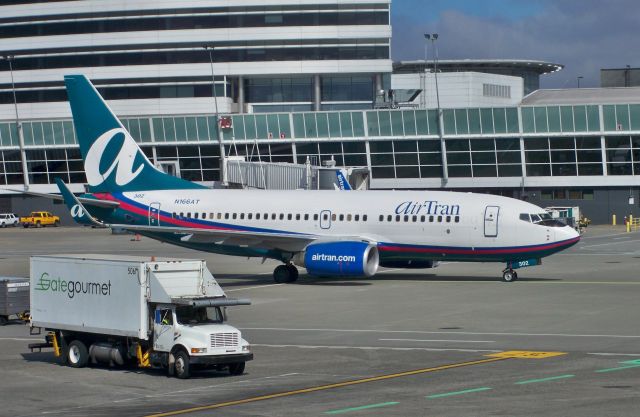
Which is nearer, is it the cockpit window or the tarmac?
the tarmac

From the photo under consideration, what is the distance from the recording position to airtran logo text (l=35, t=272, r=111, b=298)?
27.5 m

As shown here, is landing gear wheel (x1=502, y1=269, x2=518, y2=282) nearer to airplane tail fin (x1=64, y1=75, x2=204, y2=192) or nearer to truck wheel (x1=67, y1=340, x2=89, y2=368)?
airplane tail fin (x1=64, y1=75, x2=204, y2=192)

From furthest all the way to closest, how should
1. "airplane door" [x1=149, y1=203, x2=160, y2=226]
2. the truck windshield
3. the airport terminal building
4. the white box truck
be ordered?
the airport terminal building → "airplane door" [x1=149, y1=203, x2=160, y2=226] → the truck windshield → the white box truck

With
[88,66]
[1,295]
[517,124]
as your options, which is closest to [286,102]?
[88,66]

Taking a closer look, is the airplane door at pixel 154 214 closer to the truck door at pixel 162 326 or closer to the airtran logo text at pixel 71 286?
the airtran logo text at pixel 71 286

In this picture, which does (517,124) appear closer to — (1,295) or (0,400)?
(1,295)

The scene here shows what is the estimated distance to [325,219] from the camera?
51344mm

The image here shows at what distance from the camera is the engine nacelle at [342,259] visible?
47.9m

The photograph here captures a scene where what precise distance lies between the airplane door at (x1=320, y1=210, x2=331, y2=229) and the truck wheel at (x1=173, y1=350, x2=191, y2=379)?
25.7 metres

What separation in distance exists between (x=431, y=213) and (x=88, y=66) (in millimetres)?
88299

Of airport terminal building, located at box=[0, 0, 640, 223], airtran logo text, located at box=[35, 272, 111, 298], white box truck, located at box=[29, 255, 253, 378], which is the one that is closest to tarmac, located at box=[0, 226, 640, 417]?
white box truck, located at box=[29, 255, 253, 378]

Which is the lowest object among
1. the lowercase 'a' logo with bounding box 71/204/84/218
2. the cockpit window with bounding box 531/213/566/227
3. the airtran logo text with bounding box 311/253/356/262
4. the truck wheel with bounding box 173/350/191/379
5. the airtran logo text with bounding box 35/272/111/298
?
the truck wheel with bounding box 173/350/191/379

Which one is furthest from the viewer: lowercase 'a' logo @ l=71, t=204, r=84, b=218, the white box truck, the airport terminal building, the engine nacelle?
the airport terminal building

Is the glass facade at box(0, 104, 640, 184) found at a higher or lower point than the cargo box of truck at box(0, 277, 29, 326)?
higher
